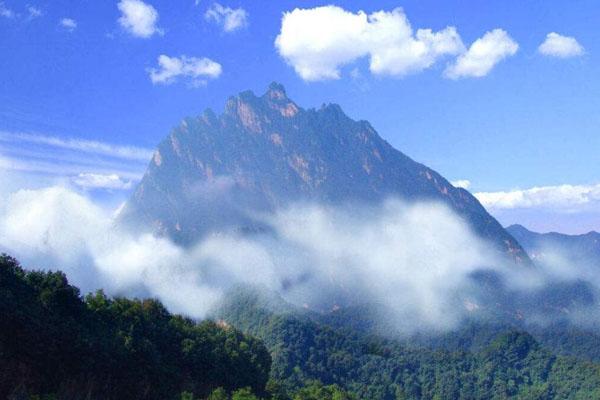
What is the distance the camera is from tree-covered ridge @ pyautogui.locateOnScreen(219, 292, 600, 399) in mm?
128375

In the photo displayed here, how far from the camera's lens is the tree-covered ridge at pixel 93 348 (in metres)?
39.0

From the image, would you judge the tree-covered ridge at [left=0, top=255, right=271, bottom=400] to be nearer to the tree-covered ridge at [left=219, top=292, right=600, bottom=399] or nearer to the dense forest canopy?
the dense forest canopy

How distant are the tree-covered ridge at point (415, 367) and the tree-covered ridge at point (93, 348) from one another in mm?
54157

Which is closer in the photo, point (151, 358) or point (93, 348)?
point (93, 348)

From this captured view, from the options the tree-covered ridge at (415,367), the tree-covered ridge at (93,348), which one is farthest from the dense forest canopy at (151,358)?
the tree-covered ridge at (415,367)

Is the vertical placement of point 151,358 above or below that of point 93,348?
below

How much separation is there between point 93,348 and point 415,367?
120734mm

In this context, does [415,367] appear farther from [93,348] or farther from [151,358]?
[93,348]

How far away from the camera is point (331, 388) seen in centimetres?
7725

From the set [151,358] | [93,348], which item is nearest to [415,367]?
[151,358]

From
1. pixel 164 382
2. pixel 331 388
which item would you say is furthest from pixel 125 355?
pixel 331 388

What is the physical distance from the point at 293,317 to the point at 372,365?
2310 centimetres

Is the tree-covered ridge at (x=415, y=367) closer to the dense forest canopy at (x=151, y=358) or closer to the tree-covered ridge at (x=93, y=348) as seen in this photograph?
the dense forest canopy at (x=151, y=358)

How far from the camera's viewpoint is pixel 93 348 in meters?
45.0
